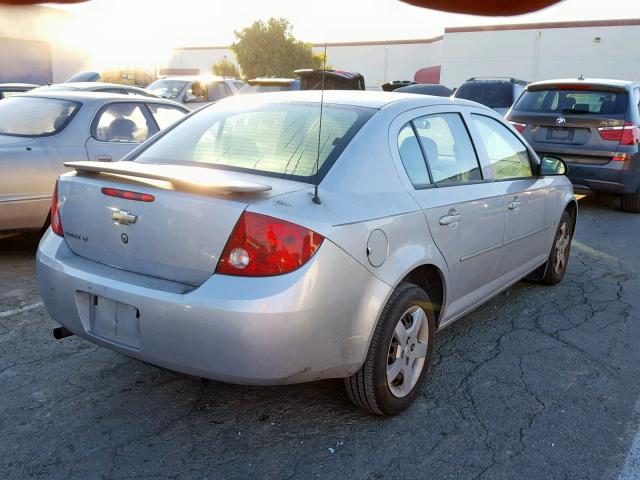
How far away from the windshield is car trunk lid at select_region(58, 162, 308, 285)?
37.1 feet

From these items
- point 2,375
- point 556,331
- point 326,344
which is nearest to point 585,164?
point 556,331

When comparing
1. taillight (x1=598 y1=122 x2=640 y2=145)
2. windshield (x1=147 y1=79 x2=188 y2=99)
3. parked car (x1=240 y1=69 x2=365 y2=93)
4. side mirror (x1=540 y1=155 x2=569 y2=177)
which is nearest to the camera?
side mirror (x1=540 y1=155 x2=569 y2=177)

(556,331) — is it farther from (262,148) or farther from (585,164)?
(585,164)

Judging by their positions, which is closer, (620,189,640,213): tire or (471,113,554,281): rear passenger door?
(471,113,554,281): rear passenger door

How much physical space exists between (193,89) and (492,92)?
620cm

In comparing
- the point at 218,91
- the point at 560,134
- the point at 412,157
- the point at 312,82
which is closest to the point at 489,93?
the point at 312,82

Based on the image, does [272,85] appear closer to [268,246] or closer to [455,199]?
[455,199]

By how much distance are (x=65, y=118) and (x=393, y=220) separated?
3833 millimetres

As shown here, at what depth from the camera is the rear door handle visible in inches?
129

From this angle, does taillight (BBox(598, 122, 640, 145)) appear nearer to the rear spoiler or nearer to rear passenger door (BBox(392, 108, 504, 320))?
rear passenger door (BBox(392, 108, 504, 320))

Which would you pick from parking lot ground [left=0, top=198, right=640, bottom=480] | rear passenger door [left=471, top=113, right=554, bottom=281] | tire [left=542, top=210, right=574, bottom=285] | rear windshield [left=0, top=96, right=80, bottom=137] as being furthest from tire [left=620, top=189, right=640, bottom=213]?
rear windshield [left=0, top=96, right=80, bottom=137]

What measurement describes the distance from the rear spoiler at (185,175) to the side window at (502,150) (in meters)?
1.81

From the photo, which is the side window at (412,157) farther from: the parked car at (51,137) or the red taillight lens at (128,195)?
the parked car at (51,137)

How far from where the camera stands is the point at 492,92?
41.9 ft
